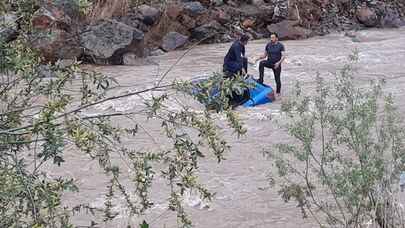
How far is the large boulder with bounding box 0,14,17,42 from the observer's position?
2560 mm

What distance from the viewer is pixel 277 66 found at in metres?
9.73

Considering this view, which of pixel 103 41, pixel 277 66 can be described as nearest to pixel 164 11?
pixel 103 41

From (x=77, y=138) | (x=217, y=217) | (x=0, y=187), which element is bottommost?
(x=217, y=217)

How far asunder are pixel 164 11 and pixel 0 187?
14.9 m

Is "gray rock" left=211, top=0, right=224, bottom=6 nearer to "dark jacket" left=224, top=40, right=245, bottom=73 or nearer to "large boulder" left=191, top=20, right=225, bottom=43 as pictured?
"large boulder" left=191, top=20, right=225, bottom=43

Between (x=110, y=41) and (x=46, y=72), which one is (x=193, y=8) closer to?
(x=110, y=41)

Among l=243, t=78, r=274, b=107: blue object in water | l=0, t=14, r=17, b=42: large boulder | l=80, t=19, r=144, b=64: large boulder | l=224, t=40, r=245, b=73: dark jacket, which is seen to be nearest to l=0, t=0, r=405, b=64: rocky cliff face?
l=80, t=19, r=144, b=64: large boulder

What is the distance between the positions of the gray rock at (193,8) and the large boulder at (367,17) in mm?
5098

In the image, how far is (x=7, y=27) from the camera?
8.38 feet

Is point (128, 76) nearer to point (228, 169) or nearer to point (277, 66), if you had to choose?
point (277, 66)

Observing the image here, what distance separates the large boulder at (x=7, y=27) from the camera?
2.56m

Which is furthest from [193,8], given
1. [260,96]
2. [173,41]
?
[260,96]

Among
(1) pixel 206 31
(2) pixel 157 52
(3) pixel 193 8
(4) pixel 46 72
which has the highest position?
(4) pixel 46 72

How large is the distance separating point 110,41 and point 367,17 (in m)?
8.87
